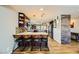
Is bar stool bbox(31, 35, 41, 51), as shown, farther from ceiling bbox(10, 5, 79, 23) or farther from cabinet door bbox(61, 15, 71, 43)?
cabinet door bbox(61, 15, 71, 43)

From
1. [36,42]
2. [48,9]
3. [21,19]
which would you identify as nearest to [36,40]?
[36,42]

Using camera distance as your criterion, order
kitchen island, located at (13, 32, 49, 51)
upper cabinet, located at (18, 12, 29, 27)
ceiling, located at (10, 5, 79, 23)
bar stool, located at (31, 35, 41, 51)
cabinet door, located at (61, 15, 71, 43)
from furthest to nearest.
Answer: cabinet door, located at (61, 15, 71, 43)
upper cabinet, located at (18, 12, 29, 27)
bar stool, located at (31, 35, 41, 51)
kitchen island, located at (13, 32, 49, 51)
ceiling, located at (10, 5, 79, 23)

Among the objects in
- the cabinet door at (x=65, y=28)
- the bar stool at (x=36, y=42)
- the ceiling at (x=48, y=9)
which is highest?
the ceiling at (x=48, y=9)

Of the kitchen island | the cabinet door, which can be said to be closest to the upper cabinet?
the kitchen island

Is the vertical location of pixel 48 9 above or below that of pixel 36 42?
above

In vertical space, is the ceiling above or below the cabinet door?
above

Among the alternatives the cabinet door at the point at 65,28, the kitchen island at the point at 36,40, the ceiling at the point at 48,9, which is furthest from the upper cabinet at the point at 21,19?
the cabinet door at the point at 65,28

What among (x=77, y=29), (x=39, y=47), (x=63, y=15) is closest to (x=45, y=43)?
(x=39, y=47)

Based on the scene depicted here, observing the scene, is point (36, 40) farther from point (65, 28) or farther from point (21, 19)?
point (65, 28)

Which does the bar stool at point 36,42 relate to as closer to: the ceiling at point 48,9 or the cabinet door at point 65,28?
the ceiling at point 48,9

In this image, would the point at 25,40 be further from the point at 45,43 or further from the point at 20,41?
the point at 45,43
